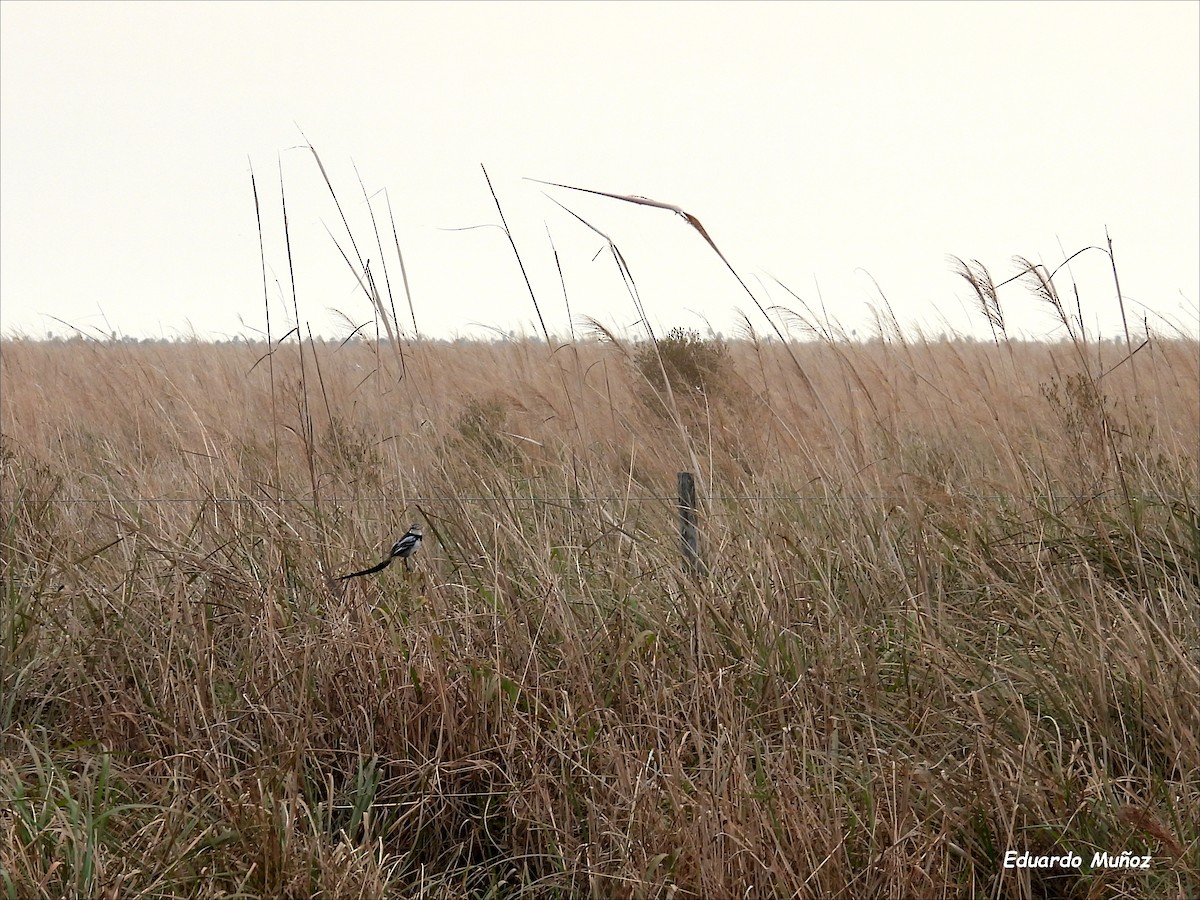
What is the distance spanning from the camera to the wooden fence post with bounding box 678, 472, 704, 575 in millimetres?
2629

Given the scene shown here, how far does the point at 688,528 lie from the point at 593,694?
79cm

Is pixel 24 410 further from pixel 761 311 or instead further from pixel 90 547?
pixel 761 311

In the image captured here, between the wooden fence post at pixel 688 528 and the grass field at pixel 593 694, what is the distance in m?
0.06

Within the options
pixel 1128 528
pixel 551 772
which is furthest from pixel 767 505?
pixel 551 772

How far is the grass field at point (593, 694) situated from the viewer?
1.74 metres

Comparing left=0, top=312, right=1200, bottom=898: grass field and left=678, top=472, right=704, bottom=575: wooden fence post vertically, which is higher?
left=678, top=472, right=704, bottom=575: wooden fence post

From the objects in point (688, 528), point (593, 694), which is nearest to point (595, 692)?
point (593, 694)

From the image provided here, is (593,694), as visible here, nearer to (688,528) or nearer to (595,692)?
(595,692)

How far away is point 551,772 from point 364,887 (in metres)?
0.43

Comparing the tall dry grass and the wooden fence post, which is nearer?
the tall dry grass

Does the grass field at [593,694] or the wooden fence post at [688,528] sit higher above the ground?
the wooden fence post at [688,528]

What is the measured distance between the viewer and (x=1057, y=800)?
1.80 meters

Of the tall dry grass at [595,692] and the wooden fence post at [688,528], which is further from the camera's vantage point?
the wooden fence post at [688,528]

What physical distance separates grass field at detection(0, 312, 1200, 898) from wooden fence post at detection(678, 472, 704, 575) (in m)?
0.06
